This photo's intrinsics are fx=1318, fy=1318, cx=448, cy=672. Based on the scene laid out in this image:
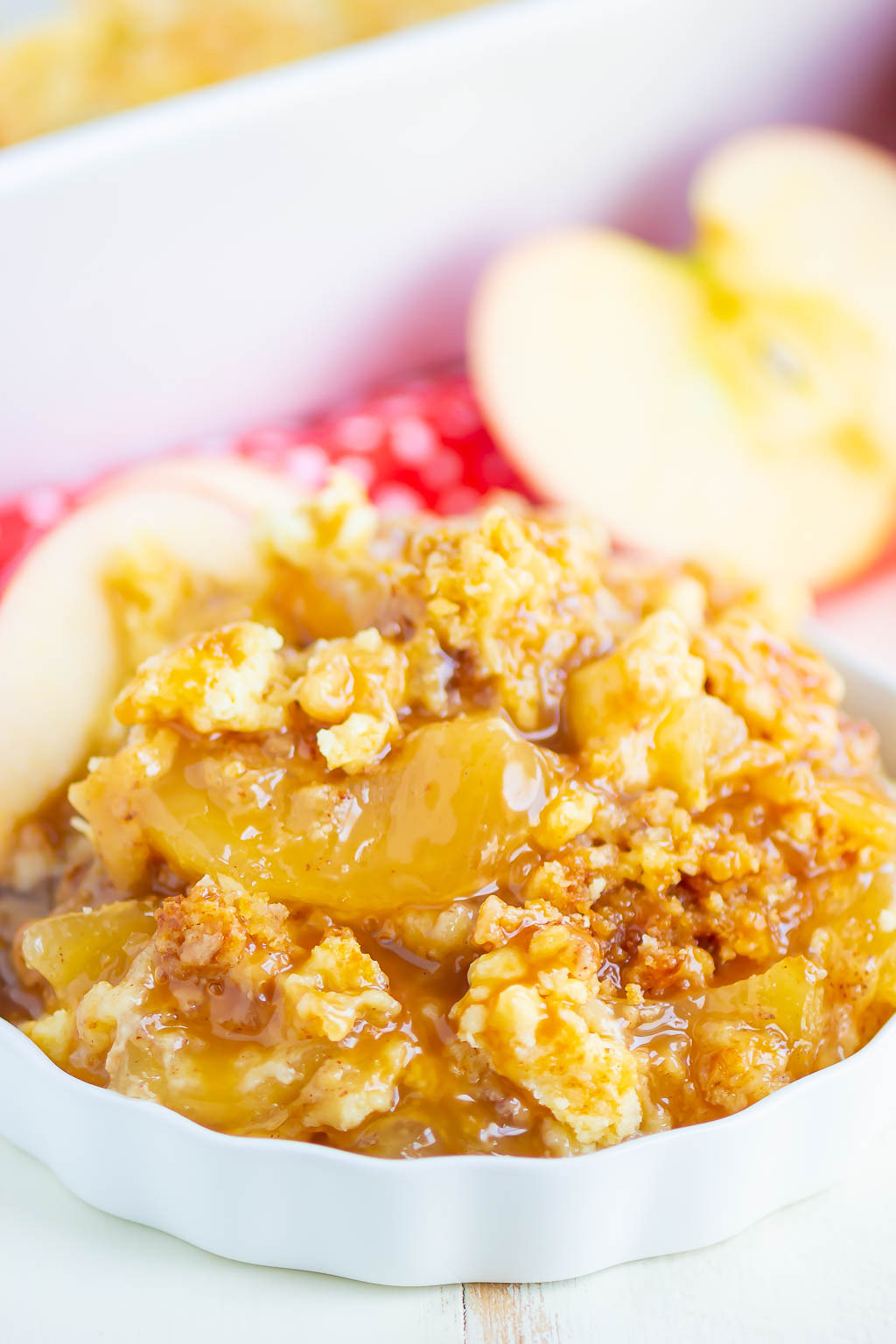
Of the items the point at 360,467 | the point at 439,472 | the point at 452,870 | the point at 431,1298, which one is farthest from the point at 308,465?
the point at 431,1298

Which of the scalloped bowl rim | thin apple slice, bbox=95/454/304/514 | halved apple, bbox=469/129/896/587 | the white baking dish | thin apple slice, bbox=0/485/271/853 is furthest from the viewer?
halved apple, bbox=469/129/896/587

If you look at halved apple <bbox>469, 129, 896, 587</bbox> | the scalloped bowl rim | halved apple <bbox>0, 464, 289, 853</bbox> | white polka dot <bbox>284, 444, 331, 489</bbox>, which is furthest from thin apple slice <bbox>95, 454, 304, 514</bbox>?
the scalloped bowl rim

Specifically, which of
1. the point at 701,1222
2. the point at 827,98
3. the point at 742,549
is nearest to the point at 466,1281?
the point at 701,1222

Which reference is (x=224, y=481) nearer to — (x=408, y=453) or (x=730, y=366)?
(x=408, y=453)

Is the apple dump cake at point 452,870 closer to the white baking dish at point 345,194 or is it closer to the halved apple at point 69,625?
the halved apple at point 69,625

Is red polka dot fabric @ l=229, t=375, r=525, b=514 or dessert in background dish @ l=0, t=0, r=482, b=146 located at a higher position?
dessert in background dish @ l=0, t=0, r=482, b=146

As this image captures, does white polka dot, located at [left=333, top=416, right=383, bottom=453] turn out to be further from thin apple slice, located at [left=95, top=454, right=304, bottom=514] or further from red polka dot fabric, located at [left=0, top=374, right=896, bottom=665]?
thin apple slice, located at [left=95, top=454, right=304, bottom=514]

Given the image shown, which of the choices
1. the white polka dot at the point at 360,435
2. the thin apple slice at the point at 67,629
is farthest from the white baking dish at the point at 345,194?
the thin apple slice at the point at 67,629

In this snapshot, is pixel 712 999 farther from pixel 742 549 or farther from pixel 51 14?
pixel 51 14
